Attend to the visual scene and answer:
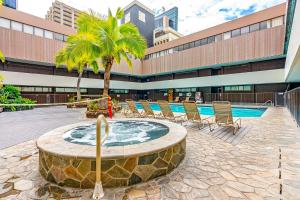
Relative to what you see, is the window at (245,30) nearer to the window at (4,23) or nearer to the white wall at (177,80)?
the white wall at (177,80)

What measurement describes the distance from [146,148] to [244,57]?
19664 millimetres

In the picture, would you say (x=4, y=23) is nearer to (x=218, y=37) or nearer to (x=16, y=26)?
(x=16, y=26)

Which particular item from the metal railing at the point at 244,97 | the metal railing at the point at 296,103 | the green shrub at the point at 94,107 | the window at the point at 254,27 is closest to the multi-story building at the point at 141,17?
the metal railing at the point at 244,97

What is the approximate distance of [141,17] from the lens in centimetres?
4266

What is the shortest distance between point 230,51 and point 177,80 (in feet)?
29.9

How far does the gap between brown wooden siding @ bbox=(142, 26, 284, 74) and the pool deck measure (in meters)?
16.1

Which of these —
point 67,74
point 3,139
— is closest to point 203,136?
point 3,139

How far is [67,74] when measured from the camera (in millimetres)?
21984

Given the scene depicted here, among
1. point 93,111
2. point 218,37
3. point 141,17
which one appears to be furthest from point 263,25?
point 141,17

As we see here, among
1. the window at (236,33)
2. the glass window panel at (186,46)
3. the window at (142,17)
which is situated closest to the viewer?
the window at (236,33)

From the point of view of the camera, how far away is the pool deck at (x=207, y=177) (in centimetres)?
251

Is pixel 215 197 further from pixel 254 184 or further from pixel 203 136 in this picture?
pixel 203 136

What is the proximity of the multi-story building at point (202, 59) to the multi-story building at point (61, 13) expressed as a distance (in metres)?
72.7

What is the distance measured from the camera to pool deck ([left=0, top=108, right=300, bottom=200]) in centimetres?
251
